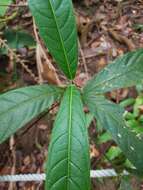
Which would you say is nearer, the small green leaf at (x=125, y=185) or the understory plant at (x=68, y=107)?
the understory plant at (x=68, y=107)

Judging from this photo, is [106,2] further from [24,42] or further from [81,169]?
Result: [81,169]

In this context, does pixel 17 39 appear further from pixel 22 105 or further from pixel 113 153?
pixel 22 105

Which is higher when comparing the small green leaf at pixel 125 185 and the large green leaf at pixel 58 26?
the large green leaf at pixel 58 26

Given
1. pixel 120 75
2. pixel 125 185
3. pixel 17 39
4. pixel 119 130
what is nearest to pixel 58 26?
pixel 120 75

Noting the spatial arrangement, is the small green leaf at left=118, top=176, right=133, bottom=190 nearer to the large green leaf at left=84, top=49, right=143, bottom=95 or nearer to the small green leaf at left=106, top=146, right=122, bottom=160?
the small green leaf at left=106, top=146, right=122, bottom=160

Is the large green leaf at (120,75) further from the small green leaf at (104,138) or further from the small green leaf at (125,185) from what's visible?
the small green leaf at (104,138)

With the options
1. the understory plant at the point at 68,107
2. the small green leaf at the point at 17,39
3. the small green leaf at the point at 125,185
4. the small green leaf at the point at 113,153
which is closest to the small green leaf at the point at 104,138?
the small green leaf at the point at 113,153

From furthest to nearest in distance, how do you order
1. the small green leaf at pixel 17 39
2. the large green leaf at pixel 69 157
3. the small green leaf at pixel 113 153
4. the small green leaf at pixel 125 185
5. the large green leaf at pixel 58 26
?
the small green leaf at pixel 17 39 < the small green leaf at pixel 113 153 < the small green leaf at pixel 125 185 < the large green leaf at pixel 58 26 < the large green leaf at pixel 69 157
